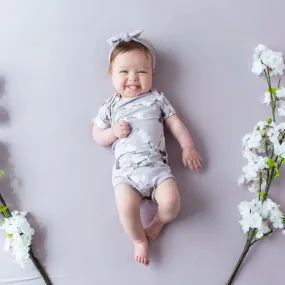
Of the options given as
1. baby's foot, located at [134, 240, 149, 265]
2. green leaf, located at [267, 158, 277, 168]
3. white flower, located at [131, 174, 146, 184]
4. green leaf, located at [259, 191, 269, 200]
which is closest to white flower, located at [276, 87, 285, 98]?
green leaf, located at [267, 158, 277, 168]

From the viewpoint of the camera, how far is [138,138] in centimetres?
149

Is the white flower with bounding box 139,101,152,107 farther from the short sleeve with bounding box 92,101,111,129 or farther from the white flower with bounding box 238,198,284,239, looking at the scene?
the white flower with bounding box 238,198,284,239

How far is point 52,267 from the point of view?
1.51m

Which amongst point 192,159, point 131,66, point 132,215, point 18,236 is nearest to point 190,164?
point 192,159

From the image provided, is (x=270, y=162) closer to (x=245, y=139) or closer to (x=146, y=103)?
(x=245, y=139)

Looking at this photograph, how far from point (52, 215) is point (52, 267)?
175 mm

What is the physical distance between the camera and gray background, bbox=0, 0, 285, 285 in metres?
1.52

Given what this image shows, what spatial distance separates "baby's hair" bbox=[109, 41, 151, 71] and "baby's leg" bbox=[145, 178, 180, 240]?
1.51 feet

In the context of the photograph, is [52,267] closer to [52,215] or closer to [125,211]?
[52,215]

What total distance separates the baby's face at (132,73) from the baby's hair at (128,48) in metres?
0.01

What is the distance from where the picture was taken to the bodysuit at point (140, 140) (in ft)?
4.76

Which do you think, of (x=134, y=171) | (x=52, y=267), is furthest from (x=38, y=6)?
(x=52, y=267)

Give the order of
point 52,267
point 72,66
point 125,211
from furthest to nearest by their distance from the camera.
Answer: point 72,66 < point 52,267 < point 125,211

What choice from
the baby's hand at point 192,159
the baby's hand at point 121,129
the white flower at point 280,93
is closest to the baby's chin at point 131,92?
the baby's hand at point 121,129
